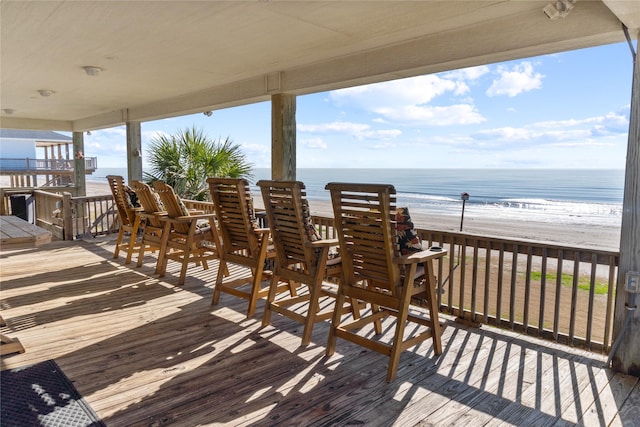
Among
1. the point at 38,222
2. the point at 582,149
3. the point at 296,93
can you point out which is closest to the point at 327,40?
the point at 296,93

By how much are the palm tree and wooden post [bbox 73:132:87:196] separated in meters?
4.19

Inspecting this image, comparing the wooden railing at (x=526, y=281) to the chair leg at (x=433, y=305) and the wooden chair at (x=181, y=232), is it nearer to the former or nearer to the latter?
the chair leg at (x=433, y=305)

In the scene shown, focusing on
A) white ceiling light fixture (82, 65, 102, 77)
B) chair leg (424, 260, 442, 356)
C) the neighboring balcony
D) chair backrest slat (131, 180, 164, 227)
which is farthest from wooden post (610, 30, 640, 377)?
the neighboring balcony

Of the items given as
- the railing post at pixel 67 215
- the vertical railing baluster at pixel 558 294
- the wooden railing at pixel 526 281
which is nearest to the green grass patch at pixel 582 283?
the wooden railing at pixel 526 281

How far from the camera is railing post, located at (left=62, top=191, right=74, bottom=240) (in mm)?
7270

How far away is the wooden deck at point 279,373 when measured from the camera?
7.38ft

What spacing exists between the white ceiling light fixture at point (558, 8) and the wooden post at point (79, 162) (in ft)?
38.0

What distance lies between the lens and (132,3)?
3.14m

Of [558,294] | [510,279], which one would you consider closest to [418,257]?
[558,294]

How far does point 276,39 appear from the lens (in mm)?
4012

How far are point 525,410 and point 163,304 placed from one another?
3083 mm

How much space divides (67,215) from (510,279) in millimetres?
7157

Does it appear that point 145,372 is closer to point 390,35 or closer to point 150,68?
point 390,35

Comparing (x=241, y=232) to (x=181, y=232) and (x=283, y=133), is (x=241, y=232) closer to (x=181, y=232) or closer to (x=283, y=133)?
(x=181, y=232)
